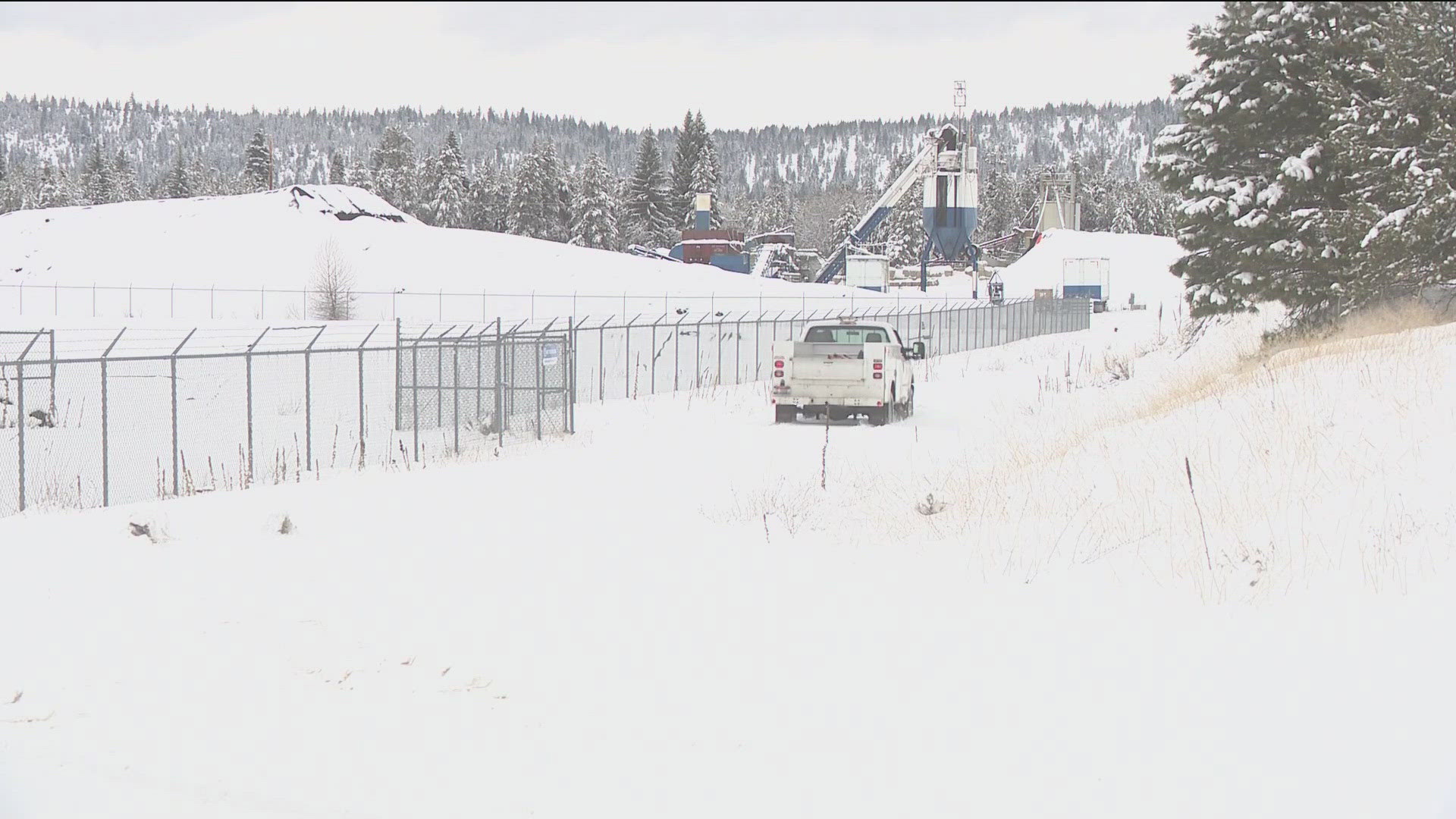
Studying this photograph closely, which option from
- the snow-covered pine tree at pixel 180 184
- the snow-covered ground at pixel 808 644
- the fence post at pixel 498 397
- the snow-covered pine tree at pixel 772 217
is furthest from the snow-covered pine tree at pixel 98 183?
the snow-covered ground at pixel 808 644

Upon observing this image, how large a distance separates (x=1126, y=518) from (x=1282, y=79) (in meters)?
18.5

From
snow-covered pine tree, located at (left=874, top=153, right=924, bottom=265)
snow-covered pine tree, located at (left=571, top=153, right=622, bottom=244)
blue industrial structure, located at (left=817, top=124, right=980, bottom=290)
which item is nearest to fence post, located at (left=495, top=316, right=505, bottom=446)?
blue industrial structure, located at (left=817, top=124, right=980, bottom=290)

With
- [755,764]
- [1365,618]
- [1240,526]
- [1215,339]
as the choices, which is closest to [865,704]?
[755,764]

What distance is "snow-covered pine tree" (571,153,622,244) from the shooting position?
10450 centimetres

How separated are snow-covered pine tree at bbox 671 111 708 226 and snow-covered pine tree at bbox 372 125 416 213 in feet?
79.6

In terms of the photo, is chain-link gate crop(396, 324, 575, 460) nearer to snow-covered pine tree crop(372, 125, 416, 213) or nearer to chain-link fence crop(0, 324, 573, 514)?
chain-link fence crop(0, 324, 573, 514)

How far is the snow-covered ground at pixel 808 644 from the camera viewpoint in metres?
5.82

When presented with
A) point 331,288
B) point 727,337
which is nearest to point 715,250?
point 331,288

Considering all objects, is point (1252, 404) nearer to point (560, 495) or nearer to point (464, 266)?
point (560, 495)

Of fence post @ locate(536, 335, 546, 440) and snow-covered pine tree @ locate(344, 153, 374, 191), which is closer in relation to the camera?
fence post @ locate(536, 335, 546, 440)

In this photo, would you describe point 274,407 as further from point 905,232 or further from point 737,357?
point 905,232

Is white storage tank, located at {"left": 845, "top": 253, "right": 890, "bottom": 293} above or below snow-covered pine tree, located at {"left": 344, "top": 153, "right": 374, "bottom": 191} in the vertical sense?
below

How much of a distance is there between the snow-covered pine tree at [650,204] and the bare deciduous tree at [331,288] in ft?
167

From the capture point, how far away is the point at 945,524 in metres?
10.2
